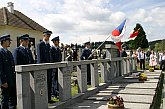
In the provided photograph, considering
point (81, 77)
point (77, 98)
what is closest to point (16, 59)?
point (77, 98)

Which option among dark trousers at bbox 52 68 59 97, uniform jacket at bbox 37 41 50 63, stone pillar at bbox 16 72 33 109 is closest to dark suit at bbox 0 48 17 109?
stone pillar at bbox 16 72 33 109

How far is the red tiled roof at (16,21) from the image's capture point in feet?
82.9

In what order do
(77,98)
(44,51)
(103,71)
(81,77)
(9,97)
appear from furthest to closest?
(103,71)
(81,77)
(77,98)
(44,51)
(9,97)

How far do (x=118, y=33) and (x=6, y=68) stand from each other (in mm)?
7193

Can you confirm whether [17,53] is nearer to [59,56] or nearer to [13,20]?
[59,56]

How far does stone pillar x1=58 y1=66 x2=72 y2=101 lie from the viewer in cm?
721

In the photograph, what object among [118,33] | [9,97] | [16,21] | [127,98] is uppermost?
[16,21]

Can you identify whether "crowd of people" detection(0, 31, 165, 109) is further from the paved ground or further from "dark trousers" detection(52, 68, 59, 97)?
the paved ground

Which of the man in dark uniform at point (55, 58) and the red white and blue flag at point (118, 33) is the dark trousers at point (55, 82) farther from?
the red white and blue flag at point (118, 33)

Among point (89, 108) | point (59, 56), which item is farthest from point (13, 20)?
point (89, 108)

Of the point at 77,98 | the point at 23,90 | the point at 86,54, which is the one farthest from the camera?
the point at 86,54

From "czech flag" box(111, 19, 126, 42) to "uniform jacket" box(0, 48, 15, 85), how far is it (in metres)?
6.85

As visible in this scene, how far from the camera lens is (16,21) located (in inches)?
1043

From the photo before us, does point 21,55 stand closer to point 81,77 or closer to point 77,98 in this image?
point 77,98
